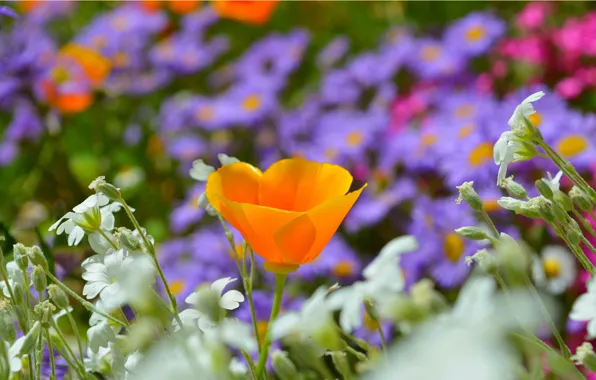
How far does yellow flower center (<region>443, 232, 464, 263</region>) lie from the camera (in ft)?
2.83

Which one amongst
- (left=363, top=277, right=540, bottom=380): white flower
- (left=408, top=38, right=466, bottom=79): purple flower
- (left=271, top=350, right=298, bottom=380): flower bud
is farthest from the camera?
(left=408, top=38, right=466, bottom=79): purple flower

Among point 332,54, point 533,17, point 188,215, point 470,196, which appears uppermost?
point 470,196

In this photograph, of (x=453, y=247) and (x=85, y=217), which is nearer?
(x=85, y=217)

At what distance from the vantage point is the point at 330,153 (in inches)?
45.4

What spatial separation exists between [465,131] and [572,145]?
143 millimetres

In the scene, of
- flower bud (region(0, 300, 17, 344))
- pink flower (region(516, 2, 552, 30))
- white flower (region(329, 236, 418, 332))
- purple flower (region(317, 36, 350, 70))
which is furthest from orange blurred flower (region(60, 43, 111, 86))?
white flower (region(329, 236, 418, 332))

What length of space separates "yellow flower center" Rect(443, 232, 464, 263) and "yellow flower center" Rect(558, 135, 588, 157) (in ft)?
0.51

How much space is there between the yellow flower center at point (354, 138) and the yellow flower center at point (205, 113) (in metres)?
0.26

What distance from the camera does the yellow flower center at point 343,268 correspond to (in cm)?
94

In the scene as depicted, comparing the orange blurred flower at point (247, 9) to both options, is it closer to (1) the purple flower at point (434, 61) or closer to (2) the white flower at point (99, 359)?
(1) the purple flower at point (434, 61)

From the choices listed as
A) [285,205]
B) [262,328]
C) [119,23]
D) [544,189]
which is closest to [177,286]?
[262,328]

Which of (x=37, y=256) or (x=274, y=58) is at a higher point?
(x=37, y=256)

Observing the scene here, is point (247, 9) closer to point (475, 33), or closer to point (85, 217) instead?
point (475, 33)

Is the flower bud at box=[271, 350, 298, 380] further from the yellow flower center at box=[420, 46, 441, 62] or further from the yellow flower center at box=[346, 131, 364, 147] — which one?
the yellow flower center at box=[420, 46, 441, 62]
